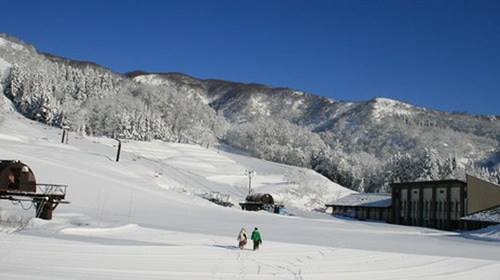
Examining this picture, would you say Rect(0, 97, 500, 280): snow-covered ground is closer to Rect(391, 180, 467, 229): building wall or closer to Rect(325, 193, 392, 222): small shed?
Rect(391, 180, 467, 229): building wall

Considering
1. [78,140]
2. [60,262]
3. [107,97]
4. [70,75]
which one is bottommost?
[60,262]

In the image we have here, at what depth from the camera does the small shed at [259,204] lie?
7100cm

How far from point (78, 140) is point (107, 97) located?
63.7 metres

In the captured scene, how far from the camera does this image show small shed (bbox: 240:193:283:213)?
71.0m

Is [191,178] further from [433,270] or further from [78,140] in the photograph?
[433,270]

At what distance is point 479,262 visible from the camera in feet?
66.8

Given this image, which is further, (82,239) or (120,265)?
(82,239)

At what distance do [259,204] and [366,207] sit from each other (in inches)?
845

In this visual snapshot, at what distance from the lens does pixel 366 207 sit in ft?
267

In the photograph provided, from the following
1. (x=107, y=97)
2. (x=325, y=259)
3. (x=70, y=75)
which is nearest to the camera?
(x=325, y=259)

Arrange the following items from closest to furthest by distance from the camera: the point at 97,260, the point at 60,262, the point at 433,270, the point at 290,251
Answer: the point at 60,262, the point at 97,260, the point at 433,270, the point at 290,251

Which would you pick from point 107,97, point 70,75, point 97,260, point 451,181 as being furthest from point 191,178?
point 70,75

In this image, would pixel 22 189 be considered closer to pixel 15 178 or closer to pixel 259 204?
pixel 15 178

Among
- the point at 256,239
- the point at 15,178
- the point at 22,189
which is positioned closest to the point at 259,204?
the point at 22,189
